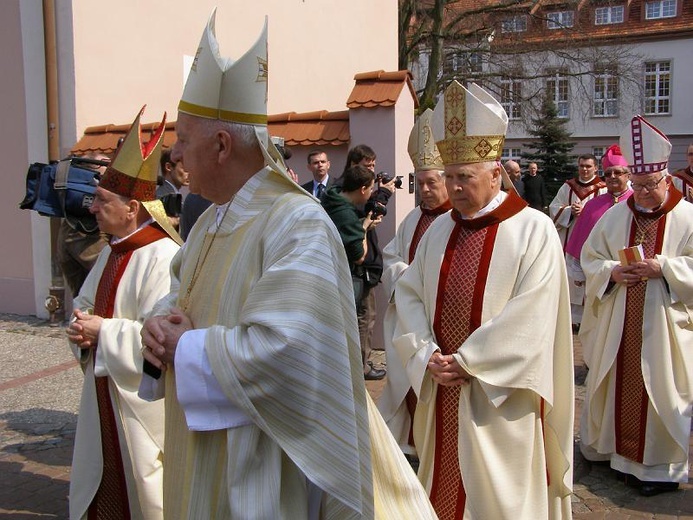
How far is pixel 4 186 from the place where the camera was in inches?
386

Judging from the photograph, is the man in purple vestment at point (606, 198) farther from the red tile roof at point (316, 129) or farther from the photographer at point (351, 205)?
the red tile roof at point (316, 129)

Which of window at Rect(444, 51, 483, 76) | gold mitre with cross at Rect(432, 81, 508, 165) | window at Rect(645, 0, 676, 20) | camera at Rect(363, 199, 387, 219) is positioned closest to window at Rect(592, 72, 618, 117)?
window at Rect(645, 0, 676, 20)

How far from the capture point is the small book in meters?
4.82

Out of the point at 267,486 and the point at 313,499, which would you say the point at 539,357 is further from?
the point at 267,486

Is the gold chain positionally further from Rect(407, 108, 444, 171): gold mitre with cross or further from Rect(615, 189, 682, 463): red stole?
Rect(615, 189, 682, 463): red stole

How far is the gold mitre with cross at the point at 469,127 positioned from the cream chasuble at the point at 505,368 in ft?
0.98

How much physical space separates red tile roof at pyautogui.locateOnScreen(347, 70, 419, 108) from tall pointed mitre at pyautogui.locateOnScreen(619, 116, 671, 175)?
3239 mm

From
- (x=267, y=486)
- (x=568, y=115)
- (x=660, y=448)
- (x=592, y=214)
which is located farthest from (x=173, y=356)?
(x=568, y=115)

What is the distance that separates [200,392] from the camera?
6.40 feet

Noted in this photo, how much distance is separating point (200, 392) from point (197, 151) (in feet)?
2.30

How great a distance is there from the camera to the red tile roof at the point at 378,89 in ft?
25.8

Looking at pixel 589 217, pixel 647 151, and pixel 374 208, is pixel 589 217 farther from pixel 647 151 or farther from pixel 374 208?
pixel 647 151

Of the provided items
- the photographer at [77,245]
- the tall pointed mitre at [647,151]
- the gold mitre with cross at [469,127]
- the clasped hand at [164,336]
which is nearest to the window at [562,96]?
the tall pointed mitre at [647,151]

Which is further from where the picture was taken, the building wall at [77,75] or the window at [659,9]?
the window at [659,9]
